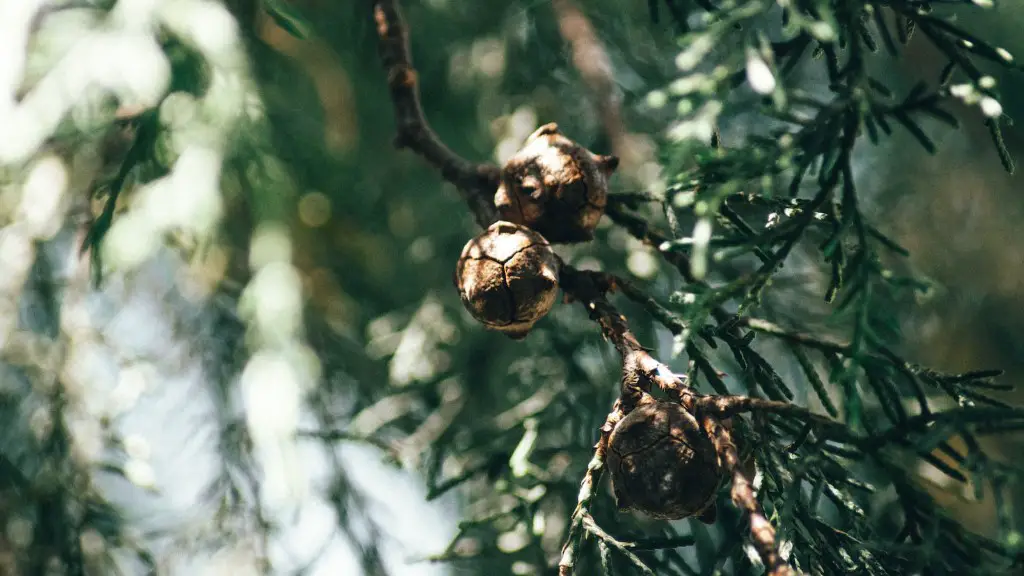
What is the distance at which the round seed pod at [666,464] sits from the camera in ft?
2.68

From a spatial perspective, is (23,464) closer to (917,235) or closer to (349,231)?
(349,231)

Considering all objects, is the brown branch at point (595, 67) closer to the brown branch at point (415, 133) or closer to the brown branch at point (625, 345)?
the brown branch at point (415, 133)

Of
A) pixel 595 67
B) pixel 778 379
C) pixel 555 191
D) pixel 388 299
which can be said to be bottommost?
pixel 388 299

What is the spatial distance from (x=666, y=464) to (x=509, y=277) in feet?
0.89

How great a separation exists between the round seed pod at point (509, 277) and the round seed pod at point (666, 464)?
0.19 m

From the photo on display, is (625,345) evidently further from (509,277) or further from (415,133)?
(415,133)

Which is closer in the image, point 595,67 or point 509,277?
point 509,277

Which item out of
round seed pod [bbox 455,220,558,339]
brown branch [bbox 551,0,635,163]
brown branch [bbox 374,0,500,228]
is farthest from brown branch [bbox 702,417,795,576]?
brown branch [bbox 551,0,635,163]

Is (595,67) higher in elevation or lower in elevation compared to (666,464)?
lower

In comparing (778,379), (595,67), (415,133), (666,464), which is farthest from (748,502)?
(595,67)

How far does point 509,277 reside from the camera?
93 cm

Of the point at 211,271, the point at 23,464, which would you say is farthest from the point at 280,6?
the point at 23,464

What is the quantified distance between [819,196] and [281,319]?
1.07 meters

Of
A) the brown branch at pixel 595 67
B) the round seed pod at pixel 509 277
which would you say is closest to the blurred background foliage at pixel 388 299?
the brown branch at pixel 595 67
